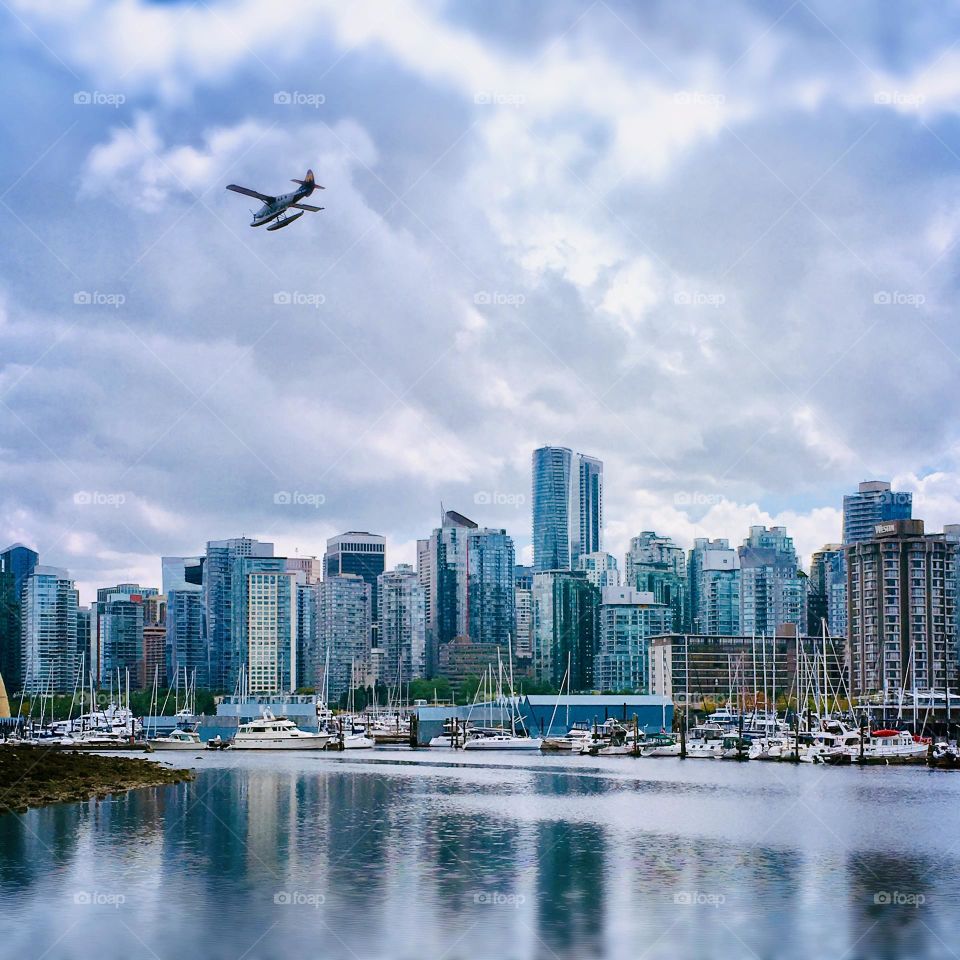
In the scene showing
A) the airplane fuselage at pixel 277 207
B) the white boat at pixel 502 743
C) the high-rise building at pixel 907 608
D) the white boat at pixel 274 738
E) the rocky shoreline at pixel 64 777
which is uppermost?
the airplane fuselage at pixel 277 207

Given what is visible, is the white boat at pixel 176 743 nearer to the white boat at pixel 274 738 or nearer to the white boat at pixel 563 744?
the white boat at pixel 274 738

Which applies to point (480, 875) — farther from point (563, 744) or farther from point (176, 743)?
point (176, 743)

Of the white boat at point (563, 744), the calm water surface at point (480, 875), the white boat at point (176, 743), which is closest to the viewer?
the calm water surface at point (480, 875)

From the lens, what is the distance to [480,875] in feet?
126

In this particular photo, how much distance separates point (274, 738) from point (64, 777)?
57.2 metres

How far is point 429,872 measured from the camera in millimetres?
38906

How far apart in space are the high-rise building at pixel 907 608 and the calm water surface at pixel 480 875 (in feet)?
299

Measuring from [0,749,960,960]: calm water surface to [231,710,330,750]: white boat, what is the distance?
2018 inches

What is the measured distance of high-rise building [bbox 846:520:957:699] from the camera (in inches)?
6166

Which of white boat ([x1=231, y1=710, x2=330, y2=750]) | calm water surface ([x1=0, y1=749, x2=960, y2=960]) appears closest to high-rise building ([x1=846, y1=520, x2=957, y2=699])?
white boat ([x1=231, y1=710, x2=330, y2=750])

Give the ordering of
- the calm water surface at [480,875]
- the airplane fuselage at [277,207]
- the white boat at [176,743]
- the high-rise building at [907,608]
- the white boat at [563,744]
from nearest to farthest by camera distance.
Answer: the calm water surface at [480,875] → the airplane fuselage at [277,207] → the white boat at [563,744] → the white boat at [176,743] → the high-rise building at [907,608]

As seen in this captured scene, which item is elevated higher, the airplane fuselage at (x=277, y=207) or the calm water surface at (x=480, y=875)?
the airplane fuselage at (x=277, y=207)

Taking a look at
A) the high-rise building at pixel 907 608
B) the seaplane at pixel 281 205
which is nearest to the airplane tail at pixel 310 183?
the seaplane at pixel 281 205

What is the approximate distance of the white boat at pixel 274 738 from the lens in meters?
121
